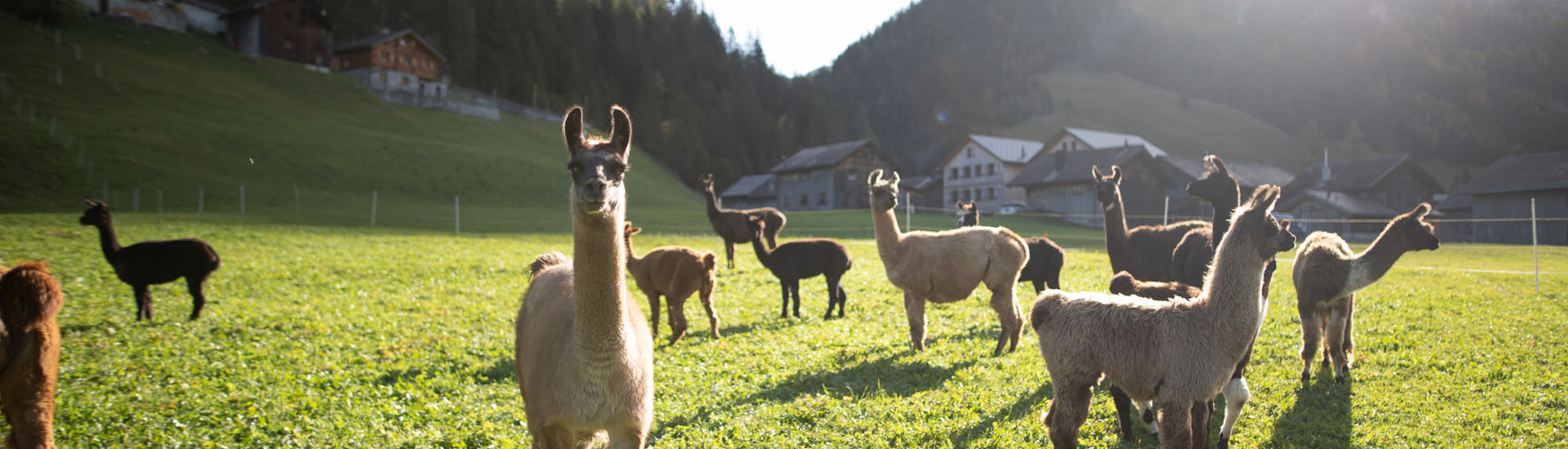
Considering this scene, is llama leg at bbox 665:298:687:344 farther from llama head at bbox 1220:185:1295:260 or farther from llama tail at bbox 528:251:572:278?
llama head at bbox 1220:185:1295:260

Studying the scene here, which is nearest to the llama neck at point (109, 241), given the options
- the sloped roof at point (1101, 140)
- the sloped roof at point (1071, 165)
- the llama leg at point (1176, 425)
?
the llama leg at point (1176, 425)

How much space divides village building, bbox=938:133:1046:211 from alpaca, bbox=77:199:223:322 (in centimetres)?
5618

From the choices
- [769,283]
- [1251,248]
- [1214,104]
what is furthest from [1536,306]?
[1214,104]

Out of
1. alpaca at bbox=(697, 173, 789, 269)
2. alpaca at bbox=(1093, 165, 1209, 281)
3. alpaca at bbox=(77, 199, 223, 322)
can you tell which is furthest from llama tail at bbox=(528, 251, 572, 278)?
alpaca at bbox=(697, 173, 789, 269)

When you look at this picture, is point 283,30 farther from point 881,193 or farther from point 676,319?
point 881,193

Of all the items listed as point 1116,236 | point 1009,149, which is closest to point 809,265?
point 1116,236

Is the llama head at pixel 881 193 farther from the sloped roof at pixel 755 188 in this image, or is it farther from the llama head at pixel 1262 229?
the sloped roof at pixel 755 188

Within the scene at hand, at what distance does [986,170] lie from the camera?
63.7 m

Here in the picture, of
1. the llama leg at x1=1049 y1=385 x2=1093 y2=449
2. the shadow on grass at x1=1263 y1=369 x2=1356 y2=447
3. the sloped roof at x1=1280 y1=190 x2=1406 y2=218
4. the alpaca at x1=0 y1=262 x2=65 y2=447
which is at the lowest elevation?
the shadow on grass at x1=1263 y1=369 x2=1356 y2=447

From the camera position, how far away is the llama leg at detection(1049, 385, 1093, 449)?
5023mm

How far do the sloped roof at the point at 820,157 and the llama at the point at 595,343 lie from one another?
59470mm

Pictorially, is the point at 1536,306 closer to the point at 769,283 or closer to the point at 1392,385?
the point at 1392,385

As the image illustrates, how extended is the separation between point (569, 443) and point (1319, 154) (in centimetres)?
10554

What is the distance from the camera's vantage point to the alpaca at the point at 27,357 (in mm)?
4605
